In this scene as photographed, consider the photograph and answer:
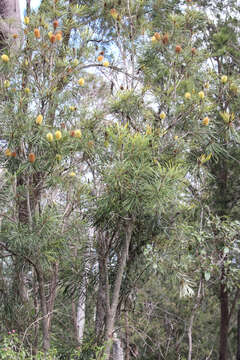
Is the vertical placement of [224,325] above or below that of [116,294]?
above

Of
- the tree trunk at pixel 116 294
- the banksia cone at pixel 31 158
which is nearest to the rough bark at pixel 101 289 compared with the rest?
the tree trunk at pixel 116 294

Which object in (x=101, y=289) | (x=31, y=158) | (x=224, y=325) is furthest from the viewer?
(x=224, y=325)

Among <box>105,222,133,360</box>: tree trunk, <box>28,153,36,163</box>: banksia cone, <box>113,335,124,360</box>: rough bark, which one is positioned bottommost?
<box>113,335,124,360</box>: rough bark

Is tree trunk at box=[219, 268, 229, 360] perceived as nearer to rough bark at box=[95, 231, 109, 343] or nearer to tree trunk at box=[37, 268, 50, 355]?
rough bark at box=[95, 231, 109, 343]

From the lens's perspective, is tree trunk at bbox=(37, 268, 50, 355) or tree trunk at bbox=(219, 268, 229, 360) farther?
tree trunk at bbox=(219, 268, 229, 360)

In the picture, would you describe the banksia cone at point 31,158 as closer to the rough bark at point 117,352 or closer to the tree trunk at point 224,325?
the rough bark at point 117,352

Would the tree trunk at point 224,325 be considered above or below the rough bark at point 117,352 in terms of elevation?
above

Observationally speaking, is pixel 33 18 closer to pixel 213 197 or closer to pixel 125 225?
pixel 125 225

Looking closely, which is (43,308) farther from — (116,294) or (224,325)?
(224,325)

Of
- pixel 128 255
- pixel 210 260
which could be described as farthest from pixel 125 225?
pixel 210 260

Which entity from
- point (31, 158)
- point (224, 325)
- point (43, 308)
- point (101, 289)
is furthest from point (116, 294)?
point (224, 325)

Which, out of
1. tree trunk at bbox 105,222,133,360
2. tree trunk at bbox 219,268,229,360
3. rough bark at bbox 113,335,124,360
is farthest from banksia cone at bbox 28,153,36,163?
tree trunk at bbox 219,268,229,360

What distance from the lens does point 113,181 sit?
2.51 meters

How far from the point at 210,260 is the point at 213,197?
1.84 metres
